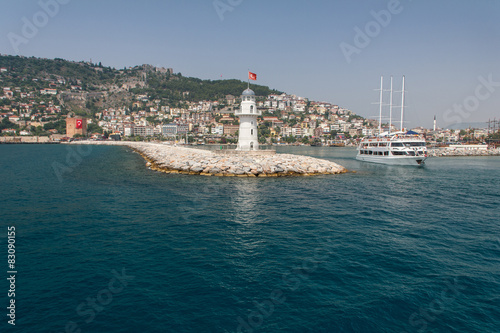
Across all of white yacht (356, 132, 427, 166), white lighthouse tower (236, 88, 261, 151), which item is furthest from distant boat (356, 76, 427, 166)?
white lighthouse tower (236, 88, 261, 151)

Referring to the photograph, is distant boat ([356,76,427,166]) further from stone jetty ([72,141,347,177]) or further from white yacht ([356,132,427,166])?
stone jetty ([72,141,347,177])

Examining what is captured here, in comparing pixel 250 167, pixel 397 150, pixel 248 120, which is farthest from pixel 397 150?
pixel 250 167

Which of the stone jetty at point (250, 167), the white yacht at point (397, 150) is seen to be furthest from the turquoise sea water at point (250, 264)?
the white yacht at point (397, 150)

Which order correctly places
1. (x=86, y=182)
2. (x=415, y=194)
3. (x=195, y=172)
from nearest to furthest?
(x=415, y=194) → (x=86, y=182) → (x=195, y=172)

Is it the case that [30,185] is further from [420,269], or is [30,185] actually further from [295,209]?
[420,269]

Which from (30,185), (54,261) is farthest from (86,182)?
(54,261)

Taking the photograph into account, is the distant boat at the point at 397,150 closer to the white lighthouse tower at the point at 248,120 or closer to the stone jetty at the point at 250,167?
the stone jetty at the point at 250,167

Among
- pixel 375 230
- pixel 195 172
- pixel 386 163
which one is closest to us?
pixel 375 230
